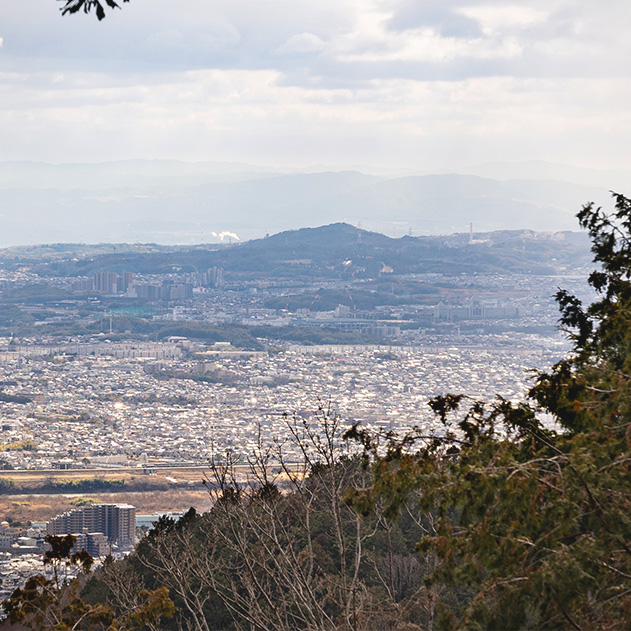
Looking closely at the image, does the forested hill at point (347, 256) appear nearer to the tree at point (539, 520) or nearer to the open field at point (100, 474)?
the open field at point (100, 474)

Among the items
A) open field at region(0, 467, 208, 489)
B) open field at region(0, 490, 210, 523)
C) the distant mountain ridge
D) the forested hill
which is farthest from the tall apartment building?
the distant mountain ridge

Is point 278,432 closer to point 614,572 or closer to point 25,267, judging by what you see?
point 614,572

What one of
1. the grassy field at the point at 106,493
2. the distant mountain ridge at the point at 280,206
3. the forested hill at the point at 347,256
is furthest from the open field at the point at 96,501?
the distant mountain ridge at the point at 280,206

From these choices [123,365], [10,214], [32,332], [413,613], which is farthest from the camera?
[10,214]

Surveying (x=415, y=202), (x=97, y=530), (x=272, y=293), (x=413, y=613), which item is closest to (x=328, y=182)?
(x=415, y=202)

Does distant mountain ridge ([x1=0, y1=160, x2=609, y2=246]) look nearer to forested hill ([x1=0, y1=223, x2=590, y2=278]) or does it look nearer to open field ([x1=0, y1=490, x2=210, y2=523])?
forested hill ([x1=0, y1=223, x2=590, y2=278])

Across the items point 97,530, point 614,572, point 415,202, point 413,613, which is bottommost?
point 97,530

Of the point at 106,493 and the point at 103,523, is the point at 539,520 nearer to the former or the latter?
the point at 103,523
